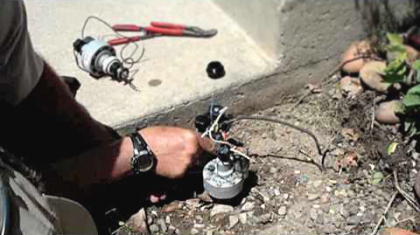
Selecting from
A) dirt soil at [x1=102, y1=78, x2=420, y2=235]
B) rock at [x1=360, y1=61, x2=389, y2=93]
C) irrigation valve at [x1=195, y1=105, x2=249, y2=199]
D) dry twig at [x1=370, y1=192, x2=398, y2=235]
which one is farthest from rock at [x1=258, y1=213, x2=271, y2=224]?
rock at [x1=360, y1=61, x2=389, y2=93]

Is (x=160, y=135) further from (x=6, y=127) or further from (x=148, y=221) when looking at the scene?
(x=6, y=127)

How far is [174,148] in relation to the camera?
2072 millimetres

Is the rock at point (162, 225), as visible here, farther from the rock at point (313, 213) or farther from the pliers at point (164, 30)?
the pliers at point (164, 30)

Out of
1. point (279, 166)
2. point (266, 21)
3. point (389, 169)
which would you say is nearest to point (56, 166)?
point (279, 166)

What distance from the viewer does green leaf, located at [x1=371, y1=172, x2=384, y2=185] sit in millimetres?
2195

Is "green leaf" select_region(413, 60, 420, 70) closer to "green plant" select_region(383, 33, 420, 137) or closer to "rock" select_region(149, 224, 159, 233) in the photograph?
"green plant" select_region(383, 33, 420, 137)

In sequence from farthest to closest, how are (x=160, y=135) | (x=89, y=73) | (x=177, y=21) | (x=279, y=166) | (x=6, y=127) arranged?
(x=177, y=21) → (x=89, y=73) → (x=279, y=166) → (x=160, y=135) → (x=6, y=127)

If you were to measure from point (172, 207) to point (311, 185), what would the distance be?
47 centimetres

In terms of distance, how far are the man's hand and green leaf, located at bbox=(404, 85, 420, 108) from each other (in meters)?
0.70

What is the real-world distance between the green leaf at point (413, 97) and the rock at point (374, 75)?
0.18m

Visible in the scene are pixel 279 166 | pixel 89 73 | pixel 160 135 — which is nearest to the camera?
pixel 160 135

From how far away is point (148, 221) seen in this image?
6.97 ft

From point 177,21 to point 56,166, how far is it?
0.89 metres

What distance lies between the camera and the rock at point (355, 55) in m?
2.51
